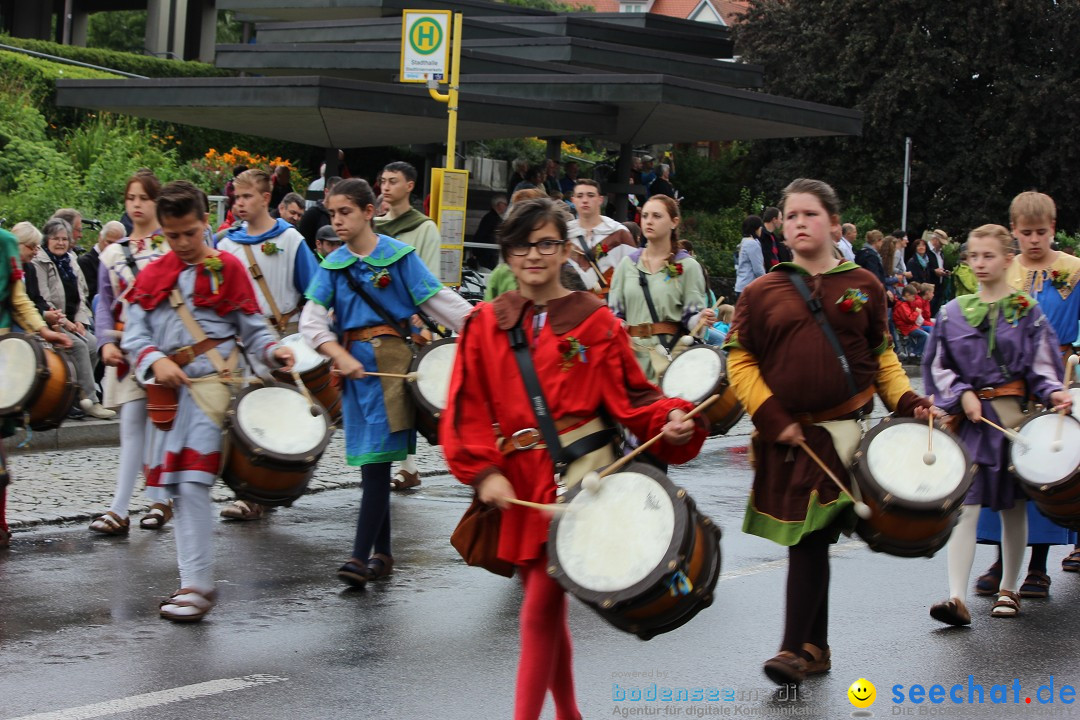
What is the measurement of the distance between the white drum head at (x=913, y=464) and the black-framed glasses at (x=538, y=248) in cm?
155

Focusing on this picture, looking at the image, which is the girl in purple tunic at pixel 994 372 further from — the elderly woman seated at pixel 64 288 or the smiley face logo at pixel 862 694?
the elderly woman seated at pixel 64 288

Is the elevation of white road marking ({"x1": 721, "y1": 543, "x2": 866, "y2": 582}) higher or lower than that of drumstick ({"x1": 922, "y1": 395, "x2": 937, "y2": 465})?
lower

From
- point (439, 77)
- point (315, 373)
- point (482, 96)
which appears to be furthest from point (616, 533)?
point (482, 96)

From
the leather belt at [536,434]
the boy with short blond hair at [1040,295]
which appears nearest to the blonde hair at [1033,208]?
the boy with short blond hair at [1040,295]

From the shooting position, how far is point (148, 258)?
8.46 meters

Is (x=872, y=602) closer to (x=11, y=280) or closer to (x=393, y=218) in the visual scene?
(x=393, y=218)

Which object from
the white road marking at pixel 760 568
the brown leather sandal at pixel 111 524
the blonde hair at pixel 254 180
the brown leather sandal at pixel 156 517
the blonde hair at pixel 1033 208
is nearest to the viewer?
the white road marking at pixel 760 568

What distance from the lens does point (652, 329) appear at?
29.2 feet

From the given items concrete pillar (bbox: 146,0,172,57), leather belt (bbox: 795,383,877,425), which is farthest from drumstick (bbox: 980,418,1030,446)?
concrete pillar (bbox: 146,0,172,57)

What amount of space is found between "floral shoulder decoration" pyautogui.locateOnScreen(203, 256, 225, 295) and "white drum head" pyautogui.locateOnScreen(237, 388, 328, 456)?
0.53m

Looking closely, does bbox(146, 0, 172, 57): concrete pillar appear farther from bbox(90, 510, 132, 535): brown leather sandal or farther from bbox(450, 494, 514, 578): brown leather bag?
bbox(450, 494, 514, 578): brown leather bag

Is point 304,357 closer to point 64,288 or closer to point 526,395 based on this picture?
point 526,395

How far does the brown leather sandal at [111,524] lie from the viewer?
329 inches

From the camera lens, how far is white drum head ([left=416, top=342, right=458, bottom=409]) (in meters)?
7.28
